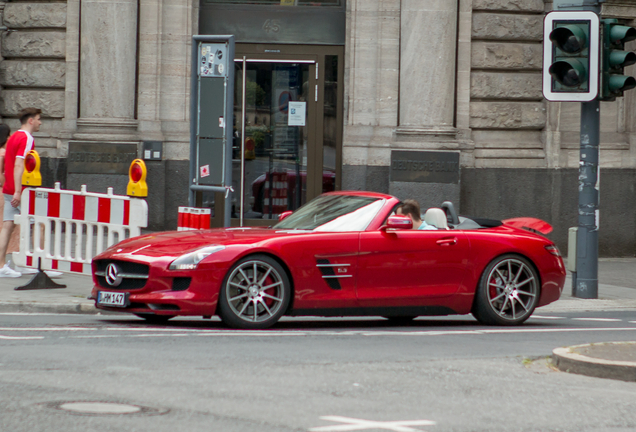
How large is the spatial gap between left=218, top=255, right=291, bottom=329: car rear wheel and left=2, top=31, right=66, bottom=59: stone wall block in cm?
963

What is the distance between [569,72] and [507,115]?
5474mm

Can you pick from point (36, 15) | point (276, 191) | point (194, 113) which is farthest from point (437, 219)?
point (36, 15)

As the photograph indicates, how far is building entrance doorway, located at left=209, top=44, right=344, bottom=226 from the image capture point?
58.5ft

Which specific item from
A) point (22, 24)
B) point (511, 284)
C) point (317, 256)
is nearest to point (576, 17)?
point (511, 284)

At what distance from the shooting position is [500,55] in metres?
17.7

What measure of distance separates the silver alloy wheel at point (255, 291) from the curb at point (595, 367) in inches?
99.7

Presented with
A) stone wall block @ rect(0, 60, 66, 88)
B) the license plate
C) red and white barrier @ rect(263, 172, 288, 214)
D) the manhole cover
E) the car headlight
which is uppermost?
stone wall block @ rect(0, 60, 66, 88)

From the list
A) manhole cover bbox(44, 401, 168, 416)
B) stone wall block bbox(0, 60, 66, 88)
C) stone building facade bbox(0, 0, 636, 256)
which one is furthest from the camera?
stone wall block bbox(0, 60, 66, 88)

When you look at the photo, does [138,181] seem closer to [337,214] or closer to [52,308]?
[52,308]

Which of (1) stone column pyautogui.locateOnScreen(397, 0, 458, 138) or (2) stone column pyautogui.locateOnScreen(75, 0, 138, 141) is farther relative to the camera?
(1) stone column pyautogui.locateOnScreen(397, 0, 458, 138)

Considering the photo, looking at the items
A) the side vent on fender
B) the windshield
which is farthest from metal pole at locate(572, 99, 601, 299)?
the side vent on fender

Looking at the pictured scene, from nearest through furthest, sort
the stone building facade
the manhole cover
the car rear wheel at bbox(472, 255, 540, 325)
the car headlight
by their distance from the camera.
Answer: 1. the manhole cover
2. the car headlight
3. the car rear wheel at bbox(472, 255, 540, 325)
4. the stone building facade

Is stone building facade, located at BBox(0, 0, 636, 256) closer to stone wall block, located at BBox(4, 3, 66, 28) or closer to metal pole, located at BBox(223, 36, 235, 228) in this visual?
stone wall block, located at BBox(4, 3, 66, 28)

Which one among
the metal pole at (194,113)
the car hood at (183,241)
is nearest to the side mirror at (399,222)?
the car hood at (183,241)
